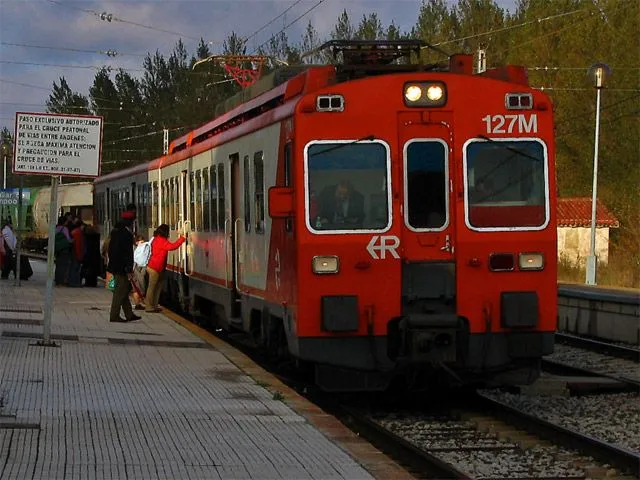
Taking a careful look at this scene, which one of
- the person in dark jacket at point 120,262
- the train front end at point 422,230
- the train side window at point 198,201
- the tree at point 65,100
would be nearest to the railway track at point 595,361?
the train front end at point 422,230

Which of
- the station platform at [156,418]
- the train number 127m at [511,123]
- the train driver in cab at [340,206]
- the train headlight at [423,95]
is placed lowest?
the station platform at [156,418]

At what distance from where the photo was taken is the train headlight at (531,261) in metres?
11.4

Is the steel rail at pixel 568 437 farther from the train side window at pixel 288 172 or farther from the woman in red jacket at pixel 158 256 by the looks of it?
the woman in red jacket at pixel 158 256

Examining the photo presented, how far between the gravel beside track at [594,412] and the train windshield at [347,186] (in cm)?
247

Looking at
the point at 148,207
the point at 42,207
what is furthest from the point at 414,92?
the point at 42,207

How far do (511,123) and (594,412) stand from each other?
2.84 meters

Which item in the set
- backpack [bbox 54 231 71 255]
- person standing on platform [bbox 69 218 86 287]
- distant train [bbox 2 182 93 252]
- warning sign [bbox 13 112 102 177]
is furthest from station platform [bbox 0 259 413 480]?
distant train [bbox 2 182 93 252]

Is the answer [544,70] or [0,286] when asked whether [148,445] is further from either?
[544,70]

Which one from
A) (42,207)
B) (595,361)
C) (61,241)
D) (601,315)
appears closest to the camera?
(595,361)

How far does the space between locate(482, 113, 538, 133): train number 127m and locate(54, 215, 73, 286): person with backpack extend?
18.2m

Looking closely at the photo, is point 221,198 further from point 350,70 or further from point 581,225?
point 581,225

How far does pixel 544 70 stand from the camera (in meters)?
49.2

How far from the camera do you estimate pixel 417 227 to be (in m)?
11.3

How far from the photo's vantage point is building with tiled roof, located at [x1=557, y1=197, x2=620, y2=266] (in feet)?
170
